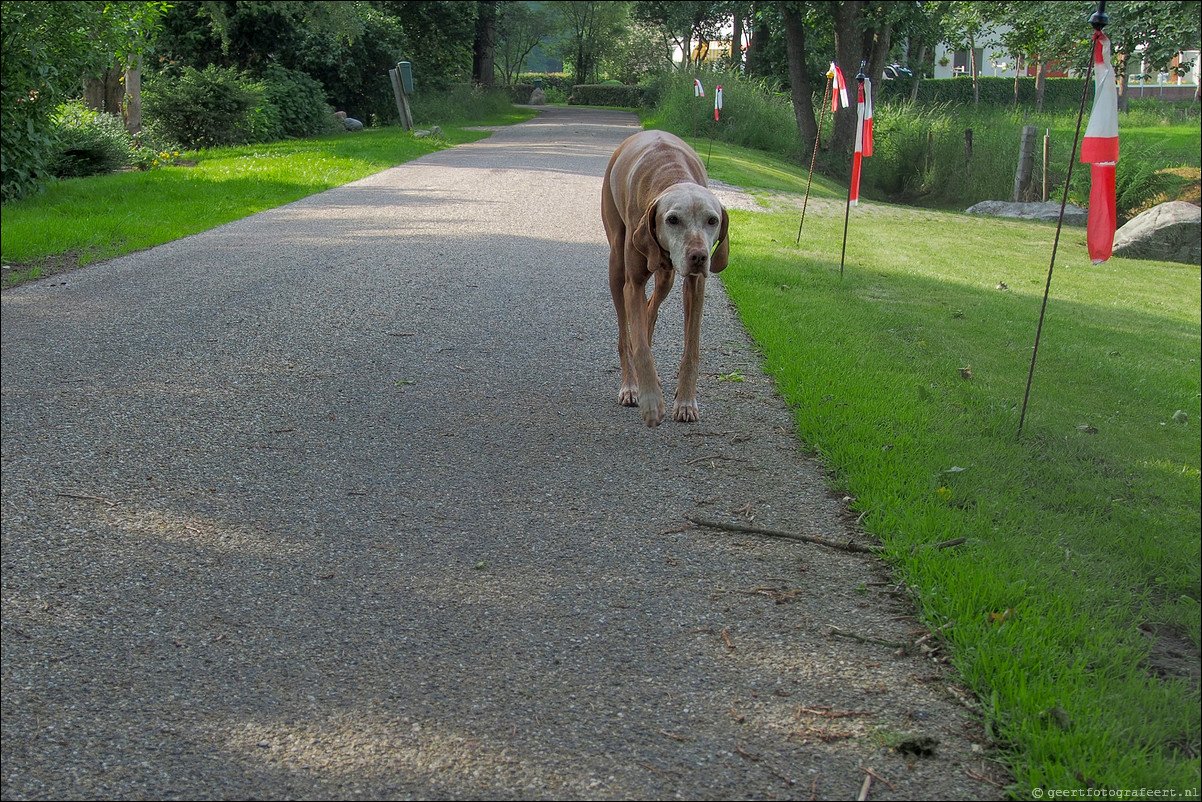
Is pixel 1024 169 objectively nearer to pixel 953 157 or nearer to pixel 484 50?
pixel 953 157

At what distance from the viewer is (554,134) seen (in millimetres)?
31031

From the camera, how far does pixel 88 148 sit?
15.8m

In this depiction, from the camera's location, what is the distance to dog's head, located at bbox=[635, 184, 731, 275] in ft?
16.1

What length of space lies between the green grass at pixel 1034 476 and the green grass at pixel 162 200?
20.9 feet

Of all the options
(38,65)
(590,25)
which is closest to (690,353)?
(38,65)

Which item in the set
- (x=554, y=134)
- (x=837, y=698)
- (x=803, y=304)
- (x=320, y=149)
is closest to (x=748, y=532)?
(x=837, y=698)

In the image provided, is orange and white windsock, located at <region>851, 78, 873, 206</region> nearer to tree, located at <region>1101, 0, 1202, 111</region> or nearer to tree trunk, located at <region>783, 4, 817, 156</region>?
tree, located at <region>1101, 0, 1202, 111</region>

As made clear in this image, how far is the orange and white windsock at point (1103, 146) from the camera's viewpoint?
4.52 meters

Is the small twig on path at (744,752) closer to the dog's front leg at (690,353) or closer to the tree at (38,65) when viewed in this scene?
the dog's front leg at (690,353)

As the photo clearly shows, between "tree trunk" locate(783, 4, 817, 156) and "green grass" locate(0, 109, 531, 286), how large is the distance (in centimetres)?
1258

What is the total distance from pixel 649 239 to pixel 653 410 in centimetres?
91

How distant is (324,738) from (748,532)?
2.06 metres

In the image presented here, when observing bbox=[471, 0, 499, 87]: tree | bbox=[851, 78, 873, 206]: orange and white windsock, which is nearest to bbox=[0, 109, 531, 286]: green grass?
bbox=[851, 78, 873, 206]: orange and white windsock

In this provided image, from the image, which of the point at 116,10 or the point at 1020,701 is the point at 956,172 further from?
the point at 1020,701
